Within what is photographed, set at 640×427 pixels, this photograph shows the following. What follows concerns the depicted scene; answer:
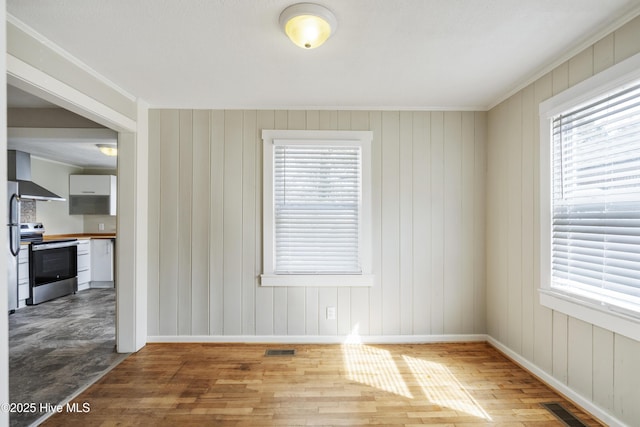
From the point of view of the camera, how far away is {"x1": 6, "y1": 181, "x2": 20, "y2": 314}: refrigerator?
4.02 meters

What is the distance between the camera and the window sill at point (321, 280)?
302 cm

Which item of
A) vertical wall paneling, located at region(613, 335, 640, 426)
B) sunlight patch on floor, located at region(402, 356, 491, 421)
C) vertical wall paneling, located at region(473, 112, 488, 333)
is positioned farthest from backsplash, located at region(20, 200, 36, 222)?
vertical wall paneling, located at region(613, 335, 640, 426)

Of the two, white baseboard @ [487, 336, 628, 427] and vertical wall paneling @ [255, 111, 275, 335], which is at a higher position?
vertical wall paneling @ [255, 111, 275, 335]

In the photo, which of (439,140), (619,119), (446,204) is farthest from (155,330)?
(619,119)

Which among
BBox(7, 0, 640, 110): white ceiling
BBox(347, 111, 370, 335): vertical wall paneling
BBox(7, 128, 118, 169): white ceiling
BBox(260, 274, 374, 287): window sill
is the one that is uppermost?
BBox(7, 0, 640, 110): white ceiling

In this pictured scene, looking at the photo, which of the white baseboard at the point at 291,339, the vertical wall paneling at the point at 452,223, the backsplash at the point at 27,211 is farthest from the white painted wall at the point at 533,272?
the backsplash at the point at 27,211

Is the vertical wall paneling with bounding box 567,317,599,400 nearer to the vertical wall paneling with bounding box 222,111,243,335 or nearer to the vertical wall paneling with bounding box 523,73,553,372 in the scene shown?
the vertical wall paneling with bounding box 523,73,553,372

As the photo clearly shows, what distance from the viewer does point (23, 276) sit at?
431 centimetres

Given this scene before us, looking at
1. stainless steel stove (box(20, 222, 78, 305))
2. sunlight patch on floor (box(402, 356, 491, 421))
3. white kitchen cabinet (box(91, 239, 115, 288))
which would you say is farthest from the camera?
white kitchen cabinet (box(91, 239, 115, 288))

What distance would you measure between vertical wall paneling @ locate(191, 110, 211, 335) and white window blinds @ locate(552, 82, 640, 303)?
3051mm

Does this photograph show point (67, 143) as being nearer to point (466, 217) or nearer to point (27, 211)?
point (27, 211)

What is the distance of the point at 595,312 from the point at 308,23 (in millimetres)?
2493

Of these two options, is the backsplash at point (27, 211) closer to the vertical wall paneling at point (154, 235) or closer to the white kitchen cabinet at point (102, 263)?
the white kitchen cabinet at point (102, 263)

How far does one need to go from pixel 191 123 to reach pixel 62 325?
9.81ft
